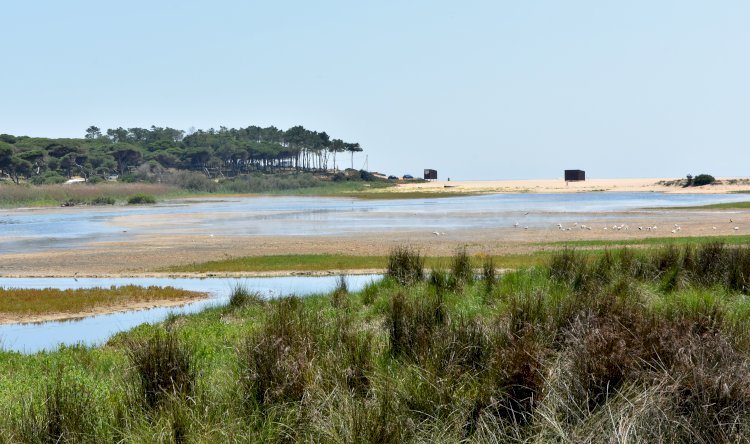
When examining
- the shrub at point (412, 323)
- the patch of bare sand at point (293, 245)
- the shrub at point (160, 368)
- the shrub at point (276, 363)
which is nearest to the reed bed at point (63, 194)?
the patch of bare sand at point (293, 245)

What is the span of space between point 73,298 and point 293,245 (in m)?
13.2

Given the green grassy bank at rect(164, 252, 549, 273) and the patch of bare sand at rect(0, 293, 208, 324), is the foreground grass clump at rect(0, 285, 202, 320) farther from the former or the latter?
the green grassy bank at rect(164, 252, 549, 273)

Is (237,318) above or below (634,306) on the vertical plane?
below

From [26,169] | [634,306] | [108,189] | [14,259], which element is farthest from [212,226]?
[26,169]

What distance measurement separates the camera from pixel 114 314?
17.5 metres

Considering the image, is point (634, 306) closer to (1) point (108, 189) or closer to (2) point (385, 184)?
(1) point (108, 189)

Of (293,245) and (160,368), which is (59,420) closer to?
(160,368)

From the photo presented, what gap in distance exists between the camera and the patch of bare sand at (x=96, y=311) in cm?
1700

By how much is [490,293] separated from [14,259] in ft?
70.5

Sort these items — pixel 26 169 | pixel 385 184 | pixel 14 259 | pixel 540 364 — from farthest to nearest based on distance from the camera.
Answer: pixel 385 184
pixel 26 169
pixel 14 259
pixel 540 364

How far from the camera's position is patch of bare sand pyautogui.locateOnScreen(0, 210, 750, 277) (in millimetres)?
26453

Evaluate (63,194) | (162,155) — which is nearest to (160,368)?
(63,194)

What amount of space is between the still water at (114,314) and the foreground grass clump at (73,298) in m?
0.90

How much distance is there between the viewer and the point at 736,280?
44.6 feet
